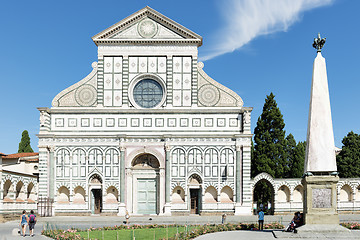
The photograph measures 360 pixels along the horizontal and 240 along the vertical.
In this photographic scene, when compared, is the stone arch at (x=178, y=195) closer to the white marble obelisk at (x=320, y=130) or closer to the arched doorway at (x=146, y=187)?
the arched doorway at (x=146, y=187)

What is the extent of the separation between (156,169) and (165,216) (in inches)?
172

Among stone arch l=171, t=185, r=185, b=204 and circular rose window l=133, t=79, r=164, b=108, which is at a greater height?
circular rose window l=133, t=79, r=164, b=108

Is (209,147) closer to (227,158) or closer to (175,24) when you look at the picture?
(227,158)

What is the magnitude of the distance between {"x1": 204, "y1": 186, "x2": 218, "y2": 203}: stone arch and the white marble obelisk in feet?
69.5

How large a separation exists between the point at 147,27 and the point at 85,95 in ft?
27.6

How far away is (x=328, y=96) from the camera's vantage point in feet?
72.0

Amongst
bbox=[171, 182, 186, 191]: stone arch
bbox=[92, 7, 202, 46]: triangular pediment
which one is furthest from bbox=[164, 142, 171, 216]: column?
bbox=[92, 7, 202, 46]: triangular pediment

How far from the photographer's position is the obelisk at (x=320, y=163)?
21000 millimetres

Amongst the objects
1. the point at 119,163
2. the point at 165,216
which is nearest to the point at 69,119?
the point at 119,163

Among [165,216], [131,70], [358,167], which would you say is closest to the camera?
[165,216]

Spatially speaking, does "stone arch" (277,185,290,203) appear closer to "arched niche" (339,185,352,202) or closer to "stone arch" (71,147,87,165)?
"arched niche" (339,185,352,202)

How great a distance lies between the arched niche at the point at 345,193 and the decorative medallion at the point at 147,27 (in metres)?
22.4

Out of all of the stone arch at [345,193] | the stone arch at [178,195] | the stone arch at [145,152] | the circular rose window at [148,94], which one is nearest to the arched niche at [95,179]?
the stone arch at [145,152]

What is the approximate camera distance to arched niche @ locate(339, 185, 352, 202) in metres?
43.4
